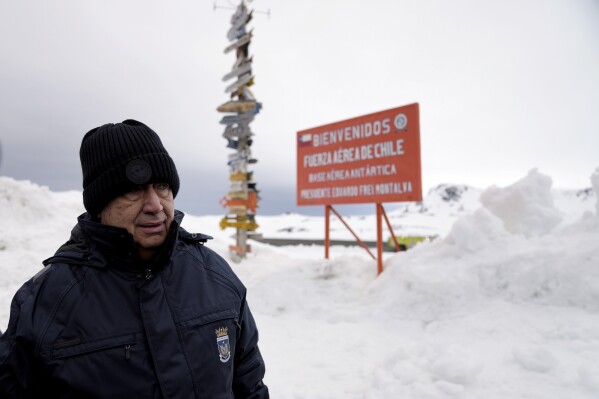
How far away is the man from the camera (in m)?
1.43

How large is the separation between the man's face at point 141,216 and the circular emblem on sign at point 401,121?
6.49 metres

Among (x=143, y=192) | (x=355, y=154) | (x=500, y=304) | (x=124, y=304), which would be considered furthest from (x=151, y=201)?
(x=355, y=154)

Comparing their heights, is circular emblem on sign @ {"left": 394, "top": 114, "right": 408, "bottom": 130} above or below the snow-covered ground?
above

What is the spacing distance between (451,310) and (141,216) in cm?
492

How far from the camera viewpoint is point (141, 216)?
1681 millimetres

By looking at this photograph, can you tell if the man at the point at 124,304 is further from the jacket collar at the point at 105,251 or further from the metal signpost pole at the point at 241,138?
the metal signpost pole at the point at 241,138

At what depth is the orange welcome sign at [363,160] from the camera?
730 cm

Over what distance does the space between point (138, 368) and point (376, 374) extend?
2.88 meters

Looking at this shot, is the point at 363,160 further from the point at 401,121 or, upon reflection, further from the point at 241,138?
the point at 241,138

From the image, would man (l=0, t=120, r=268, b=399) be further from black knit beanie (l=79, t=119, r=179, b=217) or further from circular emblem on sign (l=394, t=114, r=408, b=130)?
circular emblem on sign (l=394, t=114, r=408, b=130)

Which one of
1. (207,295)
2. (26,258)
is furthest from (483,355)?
(26,258)

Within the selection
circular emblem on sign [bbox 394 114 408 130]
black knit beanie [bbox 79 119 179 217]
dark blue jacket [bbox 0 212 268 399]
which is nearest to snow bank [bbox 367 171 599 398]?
circular emblem on sign [bbox 394 114 408 130]

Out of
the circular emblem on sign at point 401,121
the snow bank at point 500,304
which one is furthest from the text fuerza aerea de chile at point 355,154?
the snow bank at point 500,304

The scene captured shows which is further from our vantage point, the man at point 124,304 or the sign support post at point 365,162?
the sign support post at point 365,162
